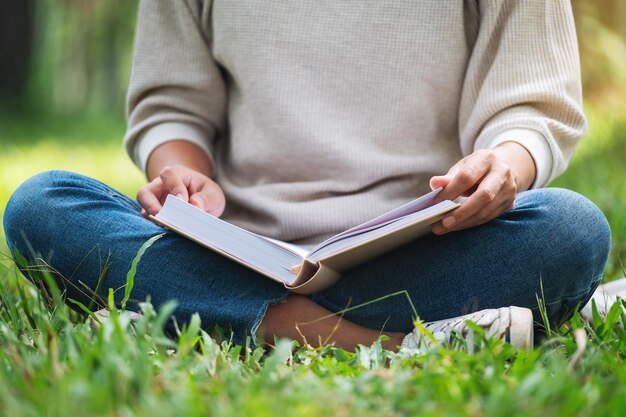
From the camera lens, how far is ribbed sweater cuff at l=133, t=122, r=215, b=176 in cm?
210

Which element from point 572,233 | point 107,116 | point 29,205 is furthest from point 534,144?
point 107,116

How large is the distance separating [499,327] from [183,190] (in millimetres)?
672

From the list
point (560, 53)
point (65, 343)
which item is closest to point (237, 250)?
point (65, 343)

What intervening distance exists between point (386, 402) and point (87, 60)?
12.9m

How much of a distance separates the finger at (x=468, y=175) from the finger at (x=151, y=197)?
60 cm

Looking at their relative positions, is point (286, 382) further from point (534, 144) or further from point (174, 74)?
point (174, 74)

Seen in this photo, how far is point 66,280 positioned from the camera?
1.73 meters

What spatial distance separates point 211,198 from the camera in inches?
74.3

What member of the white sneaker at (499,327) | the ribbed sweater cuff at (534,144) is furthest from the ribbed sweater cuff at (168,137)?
the white sneaker at (499,327)

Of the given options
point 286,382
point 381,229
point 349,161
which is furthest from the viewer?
point 349,161

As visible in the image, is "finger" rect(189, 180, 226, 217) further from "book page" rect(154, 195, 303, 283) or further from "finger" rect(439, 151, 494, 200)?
"finger" rect(439, 151, 494, 200)

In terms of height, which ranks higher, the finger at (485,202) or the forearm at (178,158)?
the finger at (485,202)

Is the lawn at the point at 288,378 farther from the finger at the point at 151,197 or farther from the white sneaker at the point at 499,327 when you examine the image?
the finger at the point at 151,197

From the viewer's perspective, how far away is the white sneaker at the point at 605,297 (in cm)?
174
